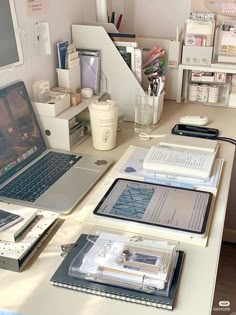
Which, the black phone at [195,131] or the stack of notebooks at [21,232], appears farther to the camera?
the black phone at [195,131]

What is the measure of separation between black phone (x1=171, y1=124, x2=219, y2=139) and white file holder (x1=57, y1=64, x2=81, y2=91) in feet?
1.42

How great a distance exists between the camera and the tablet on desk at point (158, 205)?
3.14 ft

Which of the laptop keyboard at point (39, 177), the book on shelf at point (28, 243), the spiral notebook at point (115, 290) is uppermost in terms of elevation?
the book on shelf at point (28, 243)

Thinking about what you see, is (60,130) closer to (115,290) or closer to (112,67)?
(112,67)

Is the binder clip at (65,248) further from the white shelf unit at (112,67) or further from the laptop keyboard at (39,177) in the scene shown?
the white shelf unit at (112,67)

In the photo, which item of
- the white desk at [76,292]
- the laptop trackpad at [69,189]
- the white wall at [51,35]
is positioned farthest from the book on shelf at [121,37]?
the white desk at [76,292]

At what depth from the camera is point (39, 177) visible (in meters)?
1.20

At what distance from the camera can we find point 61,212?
3.35 ft

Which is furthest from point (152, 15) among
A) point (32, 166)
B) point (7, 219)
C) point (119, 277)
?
point (119, 277)

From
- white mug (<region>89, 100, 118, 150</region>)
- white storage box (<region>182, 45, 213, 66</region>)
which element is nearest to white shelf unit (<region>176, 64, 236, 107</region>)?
white storage box (<region>182, 45, 213, 66</region>)

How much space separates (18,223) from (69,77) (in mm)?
816

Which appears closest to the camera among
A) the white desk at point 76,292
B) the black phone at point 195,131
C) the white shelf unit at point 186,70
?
the white desk at point 76,292

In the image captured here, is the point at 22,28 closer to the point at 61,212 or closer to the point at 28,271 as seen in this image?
the point at 61,212

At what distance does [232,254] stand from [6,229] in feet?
5.08
